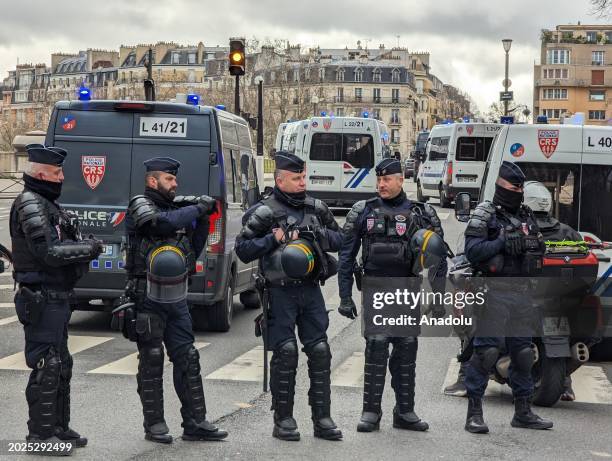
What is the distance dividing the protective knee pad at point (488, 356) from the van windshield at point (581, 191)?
4125mm

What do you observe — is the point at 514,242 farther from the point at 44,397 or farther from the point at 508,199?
the point at 44,397

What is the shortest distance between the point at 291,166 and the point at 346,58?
166 metres

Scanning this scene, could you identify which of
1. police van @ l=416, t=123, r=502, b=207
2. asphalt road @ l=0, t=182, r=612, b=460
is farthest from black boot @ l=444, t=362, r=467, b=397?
police van @ l=416, t=123, r=502, b=207

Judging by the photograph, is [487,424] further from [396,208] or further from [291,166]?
[291,166]

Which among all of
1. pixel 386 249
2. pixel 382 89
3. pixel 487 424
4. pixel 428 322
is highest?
pixel 382 89

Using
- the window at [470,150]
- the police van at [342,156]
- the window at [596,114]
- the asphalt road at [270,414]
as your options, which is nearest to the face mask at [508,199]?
the asphalt road at [270,414]

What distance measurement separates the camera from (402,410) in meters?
7.91

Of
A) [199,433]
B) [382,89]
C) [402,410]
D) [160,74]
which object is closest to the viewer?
[199,433]

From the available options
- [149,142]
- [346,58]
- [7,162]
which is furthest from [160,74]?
[149,142]

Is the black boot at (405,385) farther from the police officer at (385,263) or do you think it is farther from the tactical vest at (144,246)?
the tactical vest at (144,246)

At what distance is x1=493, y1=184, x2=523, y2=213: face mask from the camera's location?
8.09m

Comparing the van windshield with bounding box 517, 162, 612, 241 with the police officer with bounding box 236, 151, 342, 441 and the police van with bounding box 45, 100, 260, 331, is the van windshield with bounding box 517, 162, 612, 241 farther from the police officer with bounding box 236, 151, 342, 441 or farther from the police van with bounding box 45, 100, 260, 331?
the police officer with bounding box 236, 151, 342, 441

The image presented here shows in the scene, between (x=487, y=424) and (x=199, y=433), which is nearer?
(x=199, y=433)

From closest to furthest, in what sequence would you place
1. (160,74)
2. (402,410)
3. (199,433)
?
(199,433) < (402,410) < (160,74)
